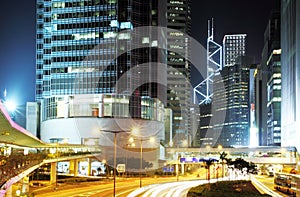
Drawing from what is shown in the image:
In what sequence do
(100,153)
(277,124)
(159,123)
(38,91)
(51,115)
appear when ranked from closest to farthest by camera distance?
(100,153) → (51,115) → (159,123) → (38,91) → (277,124)

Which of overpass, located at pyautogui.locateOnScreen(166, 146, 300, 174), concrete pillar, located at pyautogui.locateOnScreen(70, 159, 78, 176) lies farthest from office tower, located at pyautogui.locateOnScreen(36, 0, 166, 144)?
concrete pillar, located at pyautogui.locateOnScreen(70, 159, 78, 176)

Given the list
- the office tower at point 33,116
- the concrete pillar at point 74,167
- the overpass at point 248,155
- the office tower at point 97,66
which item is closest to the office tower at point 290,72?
the overpass at point 248,155

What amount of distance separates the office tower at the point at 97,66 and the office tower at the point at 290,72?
4094cm

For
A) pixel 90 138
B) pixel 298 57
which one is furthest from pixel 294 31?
pixel 90 138

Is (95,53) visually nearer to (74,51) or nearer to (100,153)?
(74,51)

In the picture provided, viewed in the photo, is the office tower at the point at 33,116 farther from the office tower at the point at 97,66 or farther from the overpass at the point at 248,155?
the overpass at the point at 248,155

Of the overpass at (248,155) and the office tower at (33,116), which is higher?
the office tower at (33,116)

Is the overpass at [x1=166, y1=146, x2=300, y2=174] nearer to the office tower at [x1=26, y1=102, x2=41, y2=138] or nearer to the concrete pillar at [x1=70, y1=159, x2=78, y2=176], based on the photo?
the concrete pillar at [x1=70, y1=159, x2=78, y2=176]

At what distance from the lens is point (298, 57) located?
147750 mm

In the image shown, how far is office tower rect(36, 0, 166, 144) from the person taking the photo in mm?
138875

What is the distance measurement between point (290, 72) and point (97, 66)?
6084 centimetres

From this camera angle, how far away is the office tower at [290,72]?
Result: 148 m

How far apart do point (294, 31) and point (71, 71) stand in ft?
223

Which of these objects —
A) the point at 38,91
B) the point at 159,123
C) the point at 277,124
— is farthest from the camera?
the point at 277,124
